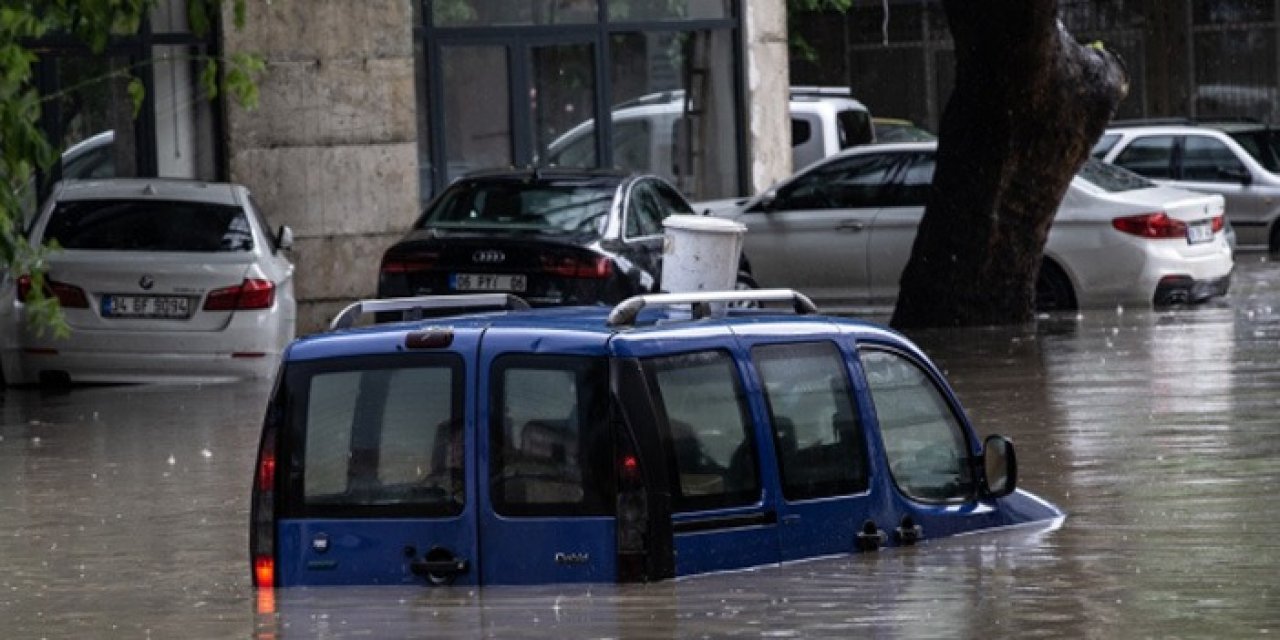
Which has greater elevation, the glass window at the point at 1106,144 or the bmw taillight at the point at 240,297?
the glass window at the point at 1106,144

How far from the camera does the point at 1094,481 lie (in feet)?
45.8

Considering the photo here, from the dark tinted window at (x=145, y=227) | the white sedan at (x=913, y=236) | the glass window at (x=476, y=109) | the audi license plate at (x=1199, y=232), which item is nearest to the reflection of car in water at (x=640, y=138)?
the glass window at (x=476, y=109)

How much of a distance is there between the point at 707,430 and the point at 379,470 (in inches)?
40.1

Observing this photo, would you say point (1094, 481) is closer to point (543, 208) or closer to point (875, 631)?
point (875, 631)

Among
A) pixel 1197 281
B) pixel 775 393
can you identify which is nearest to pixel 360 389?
pixel 775 393

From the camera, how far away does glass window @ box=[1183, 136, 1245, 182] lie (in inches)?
1293

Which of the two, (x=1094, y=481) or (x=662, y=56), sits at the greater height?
(x=662, y=56)

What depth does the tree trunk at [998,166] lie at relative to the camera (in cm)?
2297

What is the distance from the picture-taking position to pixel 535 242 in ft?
68.8

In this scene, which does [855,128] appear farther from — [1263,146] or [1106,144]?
[1263,146]

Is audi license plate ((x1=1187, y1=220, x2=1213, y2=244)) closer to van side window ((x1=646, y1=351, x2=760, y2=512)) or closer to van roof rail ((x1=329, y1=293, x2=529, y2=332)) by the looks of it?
van roof rail ((x1=329, y1=293, x2=529, y2=332))

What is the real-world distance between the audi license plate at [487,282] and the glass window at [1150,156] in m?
13.5

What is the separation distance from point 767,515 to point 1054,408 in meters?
8.53

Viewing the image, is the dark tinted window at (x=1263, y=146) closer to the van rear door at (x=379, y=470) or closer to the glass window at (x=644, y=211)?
the glass window at (x=644, y=211)
